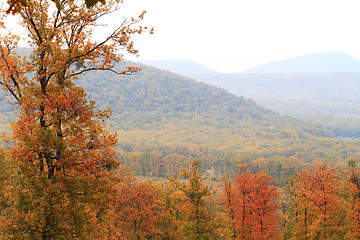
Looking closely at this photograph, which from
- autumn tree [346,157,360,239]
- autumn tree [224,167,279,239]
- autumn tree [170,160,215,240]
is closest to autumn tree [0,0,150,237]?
autumn tree [170,160,215,240]

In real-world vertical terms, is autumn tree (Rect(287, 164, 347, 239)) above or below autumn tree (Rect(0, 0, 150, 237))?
below

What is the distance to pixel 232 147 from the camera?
15912 centimetres

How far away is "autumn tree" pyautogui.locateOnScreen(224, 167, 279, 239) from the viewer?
2468cm

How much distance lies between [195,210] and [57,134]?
16.9 metres

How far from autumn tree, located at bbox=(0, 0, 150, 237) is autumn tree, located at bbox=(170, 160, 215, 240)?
1457 centimetres

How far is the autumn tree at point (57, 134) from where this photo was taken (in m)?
9.95

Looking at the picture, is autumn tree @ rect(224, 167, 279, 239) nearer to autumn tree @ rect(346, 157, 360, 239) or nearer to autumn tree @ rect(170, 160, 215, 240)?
autumn tree @ rect(170, 160, 215, 240)

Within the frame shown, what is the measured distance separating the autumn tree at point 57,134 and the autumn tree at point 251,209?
17.1m

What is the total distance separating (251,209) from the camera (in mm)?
25891

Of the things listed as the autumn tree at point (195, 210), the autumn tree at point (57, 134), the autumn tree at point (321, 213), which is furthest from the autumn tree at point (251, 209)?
the autumn tree at point (57, 134)

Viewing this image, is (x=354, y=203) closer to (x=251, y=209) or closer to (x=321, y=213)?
(x=321, y=213)

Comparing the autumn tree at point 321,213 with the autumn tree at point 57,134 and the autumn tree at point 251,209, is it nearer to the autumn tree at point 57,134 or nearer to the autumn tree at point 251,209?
the autumn tree at point 251,209

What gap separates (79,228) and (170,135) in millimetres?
173941

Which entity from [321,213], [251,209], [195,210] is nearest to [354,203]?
[321,213]
